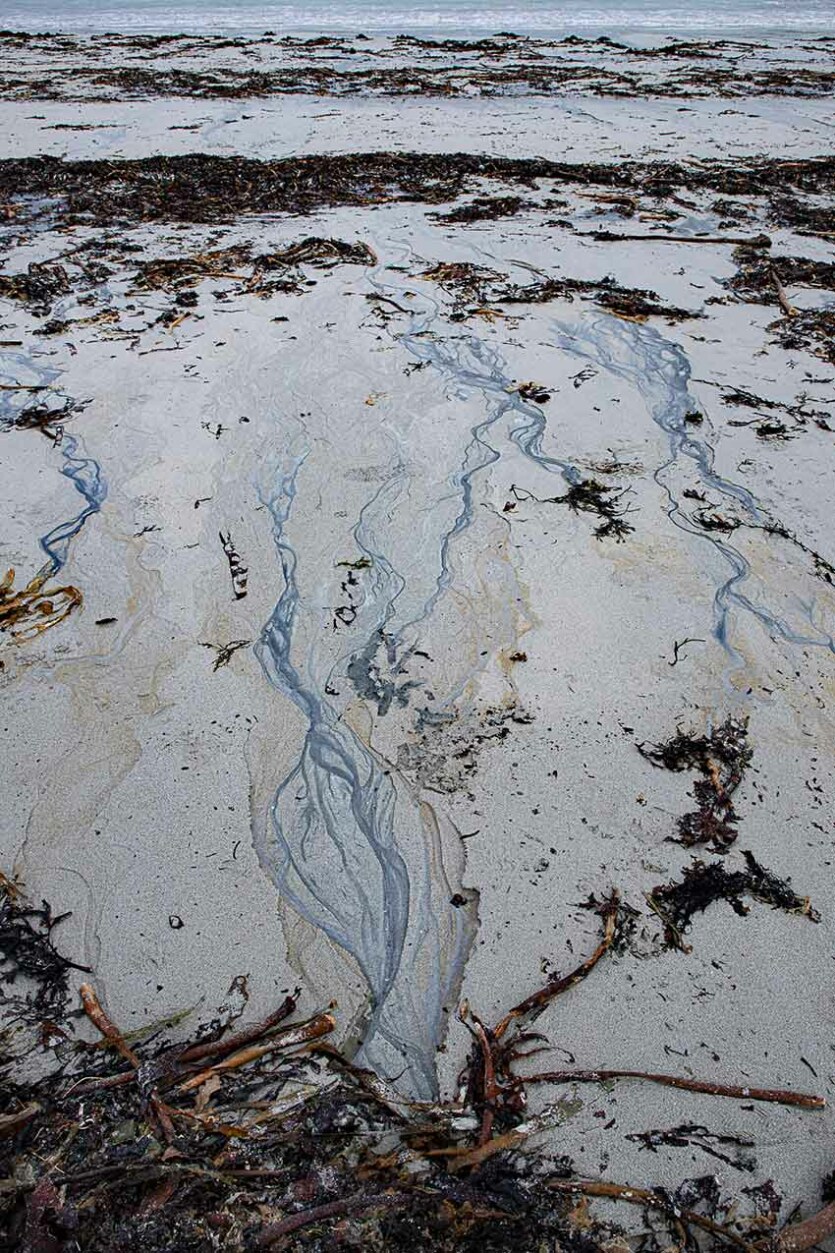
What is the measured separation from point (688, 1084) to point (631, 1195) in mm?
249

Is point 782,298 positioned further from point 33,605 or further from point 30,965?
point 30,965

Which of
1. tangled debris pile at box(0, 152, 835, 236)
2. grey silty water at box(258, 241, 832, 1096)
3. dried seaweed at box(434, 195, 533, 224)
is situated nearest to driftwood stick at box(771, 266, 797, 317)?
grey silty water at box(258, 241, 832, 1096)

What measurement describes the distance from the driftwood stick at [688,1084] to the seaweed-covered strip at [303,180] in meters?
6.81

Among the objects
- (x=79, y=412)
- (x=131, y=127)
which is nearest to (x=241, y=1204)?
(x=79, y=412)

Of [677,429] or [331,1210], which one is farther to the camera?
[677,429]

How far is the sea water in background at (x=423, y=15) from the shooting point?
18.3 m

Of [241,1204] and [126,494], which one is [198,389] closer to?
[126,494]

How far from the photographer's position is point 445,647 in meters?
2.58

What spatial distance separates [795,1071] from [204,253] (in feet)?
20.1

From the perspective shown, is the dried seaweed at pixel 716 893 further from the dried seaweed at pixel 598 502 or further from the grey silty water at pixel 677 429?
the dried seaweed at pixel 598 502

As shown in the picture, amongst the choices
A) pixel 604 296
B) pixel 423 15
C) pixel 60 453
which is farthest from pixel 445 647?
pixel 423 15

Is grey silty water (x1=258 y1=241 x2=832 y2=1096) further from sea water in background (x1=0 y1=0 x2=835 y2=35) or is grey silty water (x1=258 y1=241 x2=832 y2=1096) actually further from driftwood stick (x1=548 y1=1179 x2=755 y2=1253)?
sea water in background (x1=0 y1=0 x2=835 y2=35)

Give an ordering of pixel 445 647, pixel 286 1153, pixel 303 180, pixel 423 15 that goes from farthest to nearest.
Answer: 1. pixel 423 15
2. pixel 303 180
3. pixel 445 647
4. pixel 286 1153

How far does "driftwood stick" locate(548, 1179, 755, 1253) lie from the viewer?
1.35 metres
